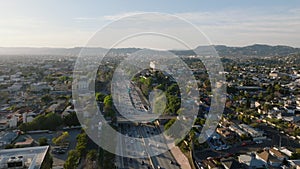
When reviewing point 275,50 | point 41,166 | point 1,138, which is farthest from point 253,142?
point 275,50

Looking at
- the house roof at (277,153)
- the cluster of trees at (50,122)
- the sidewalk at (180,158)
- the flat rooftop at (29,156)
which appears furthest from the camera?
the cluster of trees at (50,122)

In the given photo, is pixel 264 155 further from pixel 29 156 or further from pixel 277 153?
pixel 29 156

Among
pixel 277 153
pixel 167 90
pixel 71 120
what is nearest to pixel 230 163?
pixel 277 153

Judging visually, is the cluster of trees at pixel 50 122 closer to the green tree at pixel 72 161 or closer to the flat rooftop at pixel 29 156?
the green tree at pixel 72 161

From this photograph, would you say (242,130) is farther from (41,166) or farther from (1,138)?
(1,138)

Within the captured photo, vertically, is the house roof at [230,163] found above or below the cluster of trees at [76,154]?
below

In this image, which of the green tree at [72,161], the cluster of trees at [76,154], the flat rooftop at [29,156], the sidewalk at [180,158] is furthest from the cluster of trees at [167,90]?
the flat rooftop at [29,156]

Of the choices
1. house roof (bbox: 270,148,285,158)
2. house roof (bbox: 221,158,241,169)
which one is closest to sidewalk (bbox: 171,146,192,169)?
house roof (bbox: 221,158,241,169)

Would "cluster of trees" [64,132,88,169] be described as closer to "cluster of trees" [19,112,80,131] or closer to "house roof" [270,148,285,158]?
"cluster of trees" [19,112,80,131]
